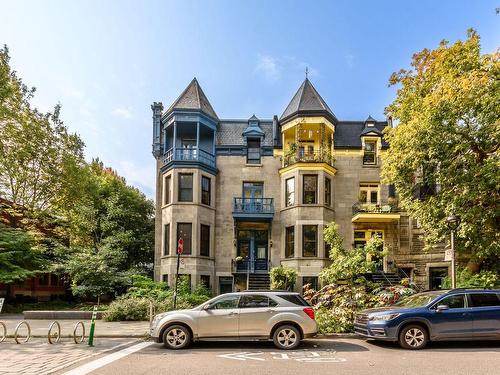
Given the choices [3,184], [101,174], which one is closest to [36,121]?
[3,184]

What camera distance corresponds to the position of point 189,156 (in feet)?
81.6

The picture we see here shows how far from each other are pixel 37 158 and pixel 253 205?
13.9 metres

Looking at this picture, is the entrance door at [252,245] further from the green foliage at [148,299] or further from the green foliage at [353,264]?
the green foliage at [353,264]

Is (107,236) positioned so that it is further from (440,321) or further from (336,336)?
(440,321)

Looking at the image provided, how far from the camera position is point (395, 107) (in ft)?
67.1

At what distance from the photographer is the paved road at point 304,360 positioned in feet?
26.4

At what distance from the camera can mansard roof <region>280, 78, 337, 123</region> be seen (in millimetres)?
24938

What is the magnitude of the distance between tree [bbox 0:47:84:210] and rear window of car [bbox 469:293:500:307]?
22425 mm

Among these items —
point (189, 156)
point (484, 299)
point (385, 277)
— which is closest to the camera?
point (484, 299)

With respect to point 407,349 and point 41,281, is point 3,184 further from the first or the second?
point 407,349

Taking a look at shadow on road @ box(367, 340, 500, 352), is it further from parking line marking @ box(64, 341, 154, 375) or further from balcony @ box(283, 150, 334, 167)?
balcony @ box(283, 150, 334, 167)

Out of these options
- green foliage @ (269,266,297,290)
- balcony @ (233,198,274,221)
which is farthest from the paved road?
balcony @ (233,198,274,221)

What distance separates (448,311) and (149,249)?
886 inches

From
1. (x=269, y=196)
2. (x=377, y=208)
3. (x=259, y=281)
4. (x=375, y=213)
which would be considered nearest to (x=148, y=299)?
(x=259, y=281)
